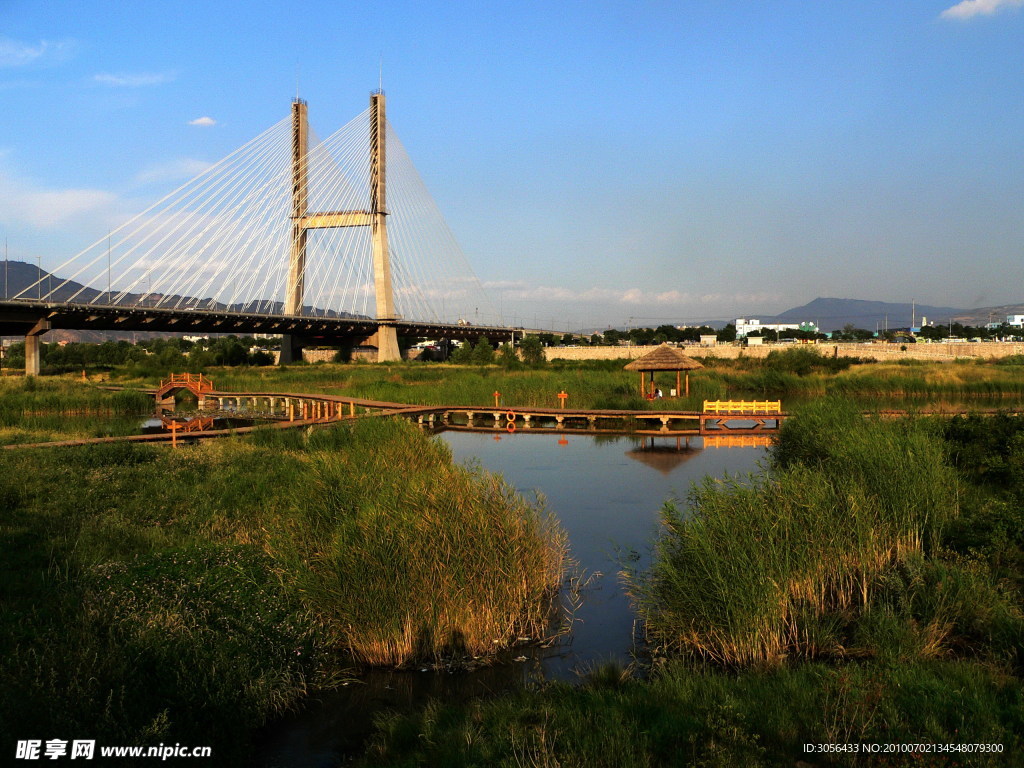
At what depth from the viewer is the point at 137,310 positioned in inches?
1460

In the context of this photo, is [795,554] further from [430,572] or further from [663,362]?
[663,362]

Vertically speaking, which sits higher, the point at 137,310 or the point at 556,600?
the point at 137,310

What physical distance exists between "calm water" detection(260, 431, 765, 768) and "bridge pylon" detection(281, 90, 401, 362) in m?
26.3

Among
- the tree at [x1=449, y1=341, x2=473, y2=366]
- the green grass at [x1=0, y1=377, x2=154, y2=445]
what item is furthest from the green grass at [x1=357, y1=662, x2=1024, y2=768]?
the tree at [x1=449, y1=341, x2=473, y2=366]

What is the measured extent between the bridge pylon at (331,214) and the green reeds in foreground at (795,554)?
1551 inches

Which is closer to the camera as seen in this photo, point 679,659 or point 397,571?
point 679,659

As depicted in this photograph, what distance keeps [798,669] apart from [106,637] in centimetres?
495

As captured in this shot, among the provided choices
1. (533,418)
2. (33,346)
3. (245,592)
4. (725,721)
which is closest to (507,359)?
(533,418)

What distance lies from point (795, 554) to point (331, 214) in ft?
142

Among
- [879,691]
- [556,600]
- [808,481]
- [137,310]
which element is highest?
[137,310]

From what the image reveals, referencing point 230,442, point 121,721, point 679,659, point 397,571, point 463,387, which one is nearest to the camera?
point 121,721

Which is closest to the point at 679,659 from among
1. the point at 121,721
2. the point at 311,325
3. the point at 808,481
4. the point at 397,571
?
the point at 397,571

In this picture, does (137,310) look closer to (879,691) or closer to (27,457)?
(27,457)

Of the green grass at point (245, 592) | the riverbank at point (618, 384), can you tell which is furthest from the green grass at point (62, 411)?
the green grass at point (245, 592)
